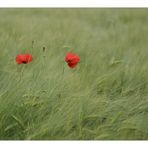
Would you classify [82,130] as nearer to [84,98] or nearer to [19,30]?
[84,98]

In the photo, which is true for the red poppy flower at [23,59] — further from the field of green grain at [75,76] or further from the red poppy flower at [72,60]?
the red poppy flower at [72,60]

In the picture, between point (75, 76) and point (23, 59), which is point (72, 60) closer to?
point (75, 76)

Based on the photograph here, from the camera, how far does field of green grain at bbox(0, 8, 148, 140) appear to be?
170cm

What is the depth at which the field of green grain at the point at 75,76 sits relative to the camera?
1703 millimetres

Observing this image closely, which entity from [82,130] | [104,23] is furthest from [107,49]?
[82,130]

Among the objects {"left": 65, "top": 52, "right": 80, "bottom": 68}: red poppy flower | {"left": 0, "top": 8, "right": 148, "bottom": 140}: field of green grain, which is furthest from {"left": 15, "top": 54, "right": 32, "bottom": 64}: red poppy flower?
{"left": 65, "top": 52, "right": 80, "bottom": 68}: red poppy flower

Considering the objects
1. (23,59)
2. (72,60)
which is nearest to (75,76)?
(72,60)

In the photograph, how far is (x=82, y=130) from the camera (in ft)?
5.59

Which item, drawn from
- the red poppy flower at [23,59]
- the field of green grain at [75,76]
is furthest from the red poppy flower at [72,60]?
the red poppy flower at [23,59]

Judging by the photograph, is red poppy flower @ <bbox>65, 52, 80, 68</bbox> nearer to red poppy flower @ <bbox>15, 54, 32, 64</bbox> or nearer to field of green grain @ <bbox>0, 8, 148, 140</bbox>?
field of green grain @ <bbox>0, 8, 148, 140</bbox>

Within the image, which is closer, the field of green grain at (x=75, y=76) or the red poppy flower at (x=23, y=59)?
the field of green grain at (x=75, y=76)

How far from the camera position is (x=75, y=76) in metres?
1.89

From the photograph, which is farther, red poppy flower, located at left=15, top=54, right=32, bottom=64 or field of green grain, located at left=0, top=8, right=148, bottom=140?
red poppy flower, located at left=15, top=54, right=32, bottom=64
